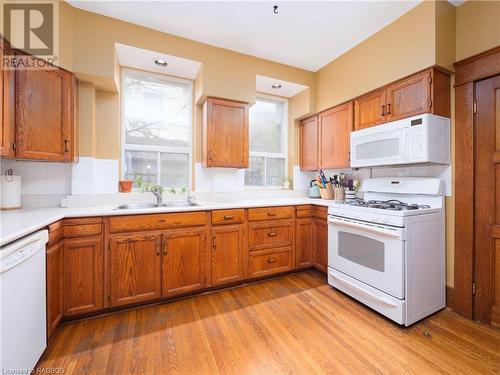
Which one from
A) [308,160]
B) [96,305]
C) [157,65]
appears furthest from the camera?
[308,160]

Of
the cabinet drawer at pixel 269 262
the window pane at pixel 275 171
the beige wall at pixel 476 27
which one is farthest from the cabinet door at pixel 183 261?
the beige wall at pixel 476 27

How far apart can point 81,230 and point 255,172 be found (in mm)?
2253

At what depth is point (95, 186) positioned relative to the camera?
2414 millimetres

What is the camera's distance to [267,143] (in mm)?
3611

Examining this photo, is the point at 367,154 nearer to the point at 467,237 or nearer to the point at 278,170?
the point at 467,237

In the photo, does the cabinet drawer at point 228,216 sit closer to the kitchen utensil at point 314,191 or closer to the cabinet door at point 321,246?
the cabinet door at point 321,246

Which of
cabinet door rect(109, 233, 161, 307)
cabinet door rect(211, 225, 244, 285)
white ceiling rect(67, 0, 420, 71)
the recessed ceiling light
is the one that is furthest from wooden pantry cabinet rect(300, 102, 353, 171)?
cabinet door rect(109, 233, 161, 307)

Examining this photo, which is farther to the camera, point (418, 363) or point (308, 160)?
point (308, 160)

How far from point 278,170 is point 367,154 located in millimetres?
1458

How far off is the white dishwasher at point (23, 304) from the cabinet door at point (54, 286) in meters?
0.09

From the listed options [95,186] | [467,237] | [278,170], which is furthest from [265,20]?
[467,237]

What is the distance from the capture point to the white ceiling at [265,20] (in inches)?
80.9

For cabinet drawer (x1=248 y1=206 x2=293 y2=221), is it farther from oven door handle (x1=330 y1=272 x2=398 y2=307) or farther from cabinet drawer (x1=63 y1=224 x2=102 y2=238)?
cabinet drawer (x1=63 y1=224 x2=102 y2=238)

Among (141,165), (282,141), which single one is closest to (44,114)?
(141,165)
